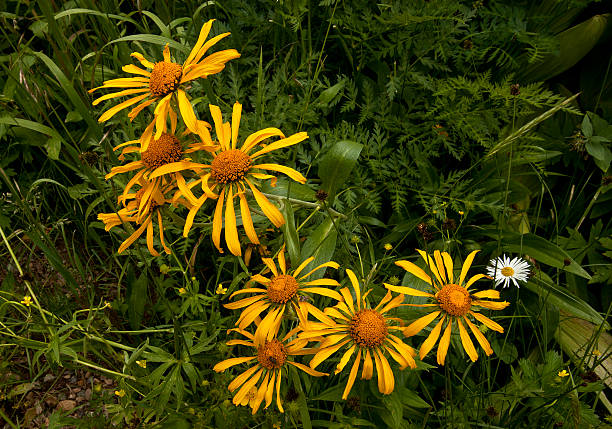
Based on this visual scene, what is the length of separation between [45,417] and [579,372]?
1906 mm

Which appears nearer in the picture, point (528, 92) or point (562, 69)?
point (528, 92)

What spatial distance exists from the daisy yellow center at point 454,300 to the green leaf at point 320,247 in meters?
0.37

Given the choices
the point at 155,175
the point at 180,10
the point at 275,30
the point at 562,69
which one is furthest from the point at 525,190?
the point at 180,10

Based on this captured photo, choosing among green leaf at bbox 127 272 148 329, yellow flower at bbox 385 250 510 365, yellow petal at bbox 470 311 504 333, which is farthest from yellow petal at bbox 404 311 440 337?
green leaf at bbox 127 272 148 329

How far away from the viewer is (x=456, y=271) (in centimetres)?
178

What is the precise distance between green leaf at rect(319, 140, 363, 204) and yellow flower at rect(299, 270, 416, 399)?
1.33ft

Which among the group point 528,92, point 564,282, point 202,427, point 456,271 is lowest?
point 202,427

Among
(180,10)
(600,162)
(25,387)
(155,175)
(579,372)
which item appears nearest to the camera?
(155,175)

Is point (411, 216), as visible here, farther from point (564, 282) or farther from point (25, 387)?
point (25, 387)

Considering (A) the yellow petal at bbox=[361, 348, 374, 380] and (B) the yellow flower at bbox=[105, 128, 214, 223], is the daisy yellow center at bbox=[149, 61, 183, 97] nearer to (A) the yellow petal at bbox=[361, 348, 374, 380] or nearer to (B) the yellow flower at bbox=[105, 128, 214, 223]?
(B) the yellow flower at bbox=[105, 128, 214, 223]

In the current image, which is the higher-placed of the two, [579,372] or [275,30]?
[275,30]

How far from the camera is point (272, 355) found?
135 cm

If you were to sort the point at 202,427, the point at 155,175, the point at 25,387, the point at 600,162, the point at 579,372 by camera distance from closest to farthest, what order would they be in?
the point at 155,175
the point at 202,427
the point at 579,372
the point at 25,387
the point at 600,162

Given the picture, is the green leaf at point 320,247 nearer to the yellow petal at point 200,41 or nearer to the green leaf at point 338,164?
the green leaf at point 338,164
